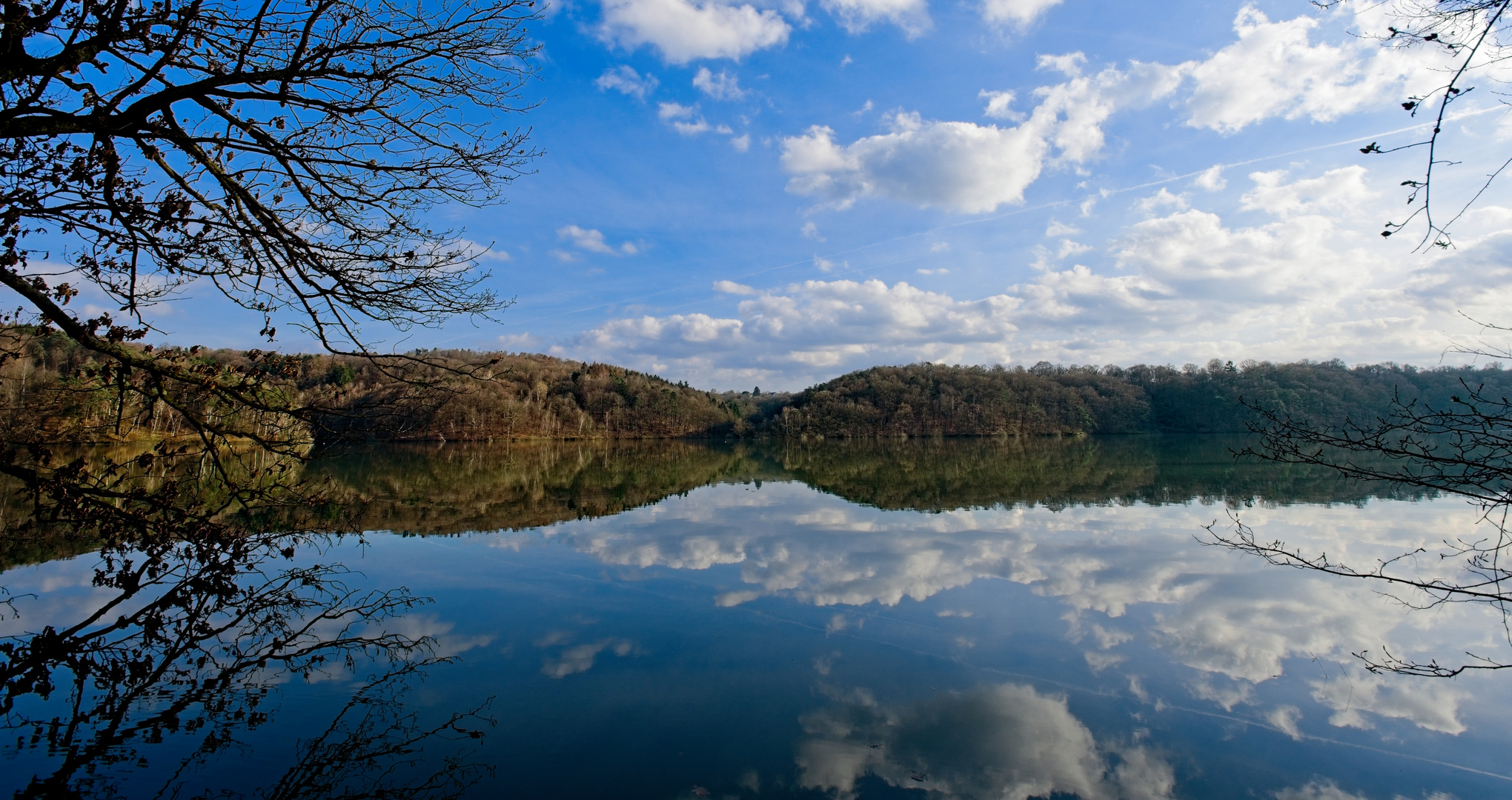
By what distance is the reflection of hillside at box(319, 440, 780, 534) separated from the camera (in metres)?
14.8

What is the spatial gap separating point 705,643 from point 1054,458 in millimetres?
34768

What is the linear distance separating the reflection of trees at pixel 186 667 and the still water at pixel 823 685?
0.10 ft

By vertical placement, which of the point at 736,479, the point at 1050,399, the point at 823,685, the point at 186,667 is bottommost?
the point at 736,479

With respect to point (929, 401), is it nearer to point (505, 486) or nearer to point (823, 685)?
point (505, 486)

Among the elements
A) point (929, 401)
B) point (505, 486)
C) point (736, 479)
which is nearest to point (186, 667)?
point (505, 486)

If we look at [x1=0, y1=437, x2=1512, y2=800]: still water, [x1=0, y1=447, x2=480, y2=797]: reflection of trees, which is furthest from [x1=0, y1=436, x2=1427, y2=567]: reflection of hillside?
[x1=0, y1=437, x2=1512, y2=800]: still water

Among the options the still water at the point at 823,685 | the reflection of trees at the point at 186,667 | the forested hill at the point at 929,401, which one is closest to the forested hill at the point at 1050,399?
the forested hill at the point at 929,401

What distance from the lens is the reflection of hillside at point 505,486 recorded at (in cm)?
1483

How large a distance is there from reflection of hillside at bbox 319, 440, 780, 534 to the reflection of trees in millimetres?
6664

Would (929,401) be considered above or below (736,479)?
above

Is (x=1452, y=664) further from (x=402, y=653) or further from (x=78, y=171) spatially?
(x=78, y=171)

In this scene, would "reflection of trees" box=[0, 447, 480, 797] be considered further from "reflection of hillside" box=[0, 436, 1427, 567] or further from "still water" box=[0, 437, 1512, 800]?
"reflection of hillside" box=[0, 436, 1427, 567]

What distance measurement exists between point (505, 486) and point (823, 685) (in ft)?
65.6

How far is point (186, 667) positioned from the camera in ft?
16.2
